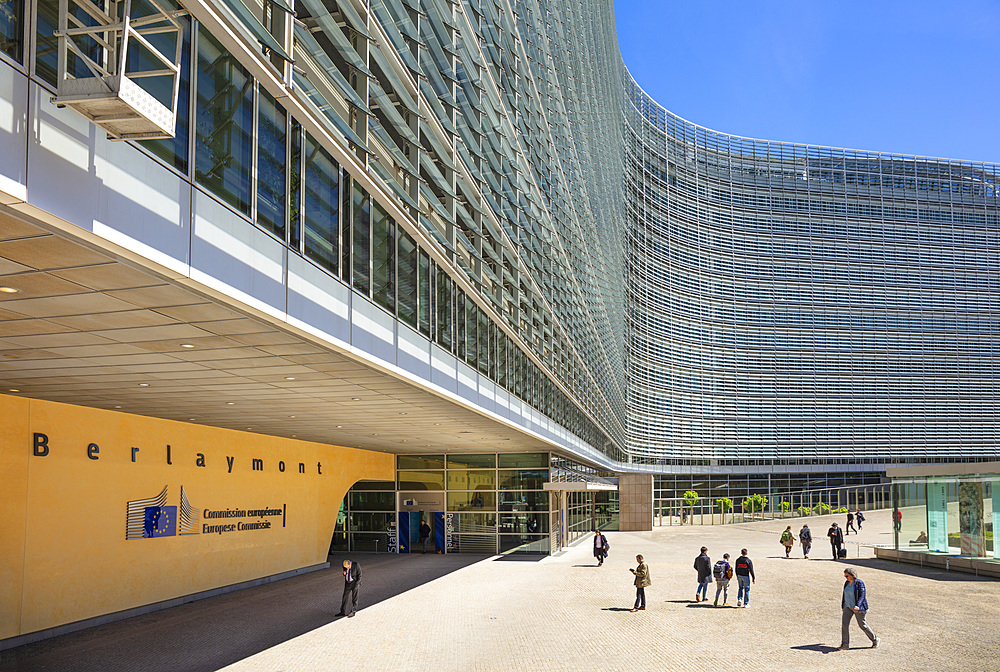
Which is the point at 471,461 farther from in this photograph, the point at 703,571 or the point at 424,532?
the point at 703,571

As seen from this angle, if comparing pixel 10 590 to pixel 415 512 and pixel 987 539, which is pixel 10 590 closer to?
pixel 415 512

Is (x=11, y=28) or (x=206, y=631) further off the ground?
(x=11, y=28)

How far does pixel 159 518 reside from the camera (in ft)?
60.8

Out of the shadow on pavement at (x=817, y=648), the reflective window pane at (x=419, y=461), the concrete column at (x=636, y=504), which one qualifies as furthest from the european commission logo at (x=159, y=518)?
the concrete column at (x=636, y=504)

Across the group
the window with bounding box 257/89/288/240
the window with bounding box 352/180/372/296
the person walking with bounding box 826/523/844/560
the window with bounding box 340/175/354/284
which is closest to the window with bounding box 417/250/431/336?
the window with bounding box 352/180/372/296

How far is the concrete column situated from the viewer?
55906 millimetres

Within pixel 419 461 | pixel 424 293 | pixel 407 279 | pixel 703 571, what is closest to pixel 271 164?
pixel 407 279

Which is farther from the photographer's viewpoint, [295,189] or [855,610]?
[855,610]

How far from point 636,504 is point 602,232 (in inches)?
772

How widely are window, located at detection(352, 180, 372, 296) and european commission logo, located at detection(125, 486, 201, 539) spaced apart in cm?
929

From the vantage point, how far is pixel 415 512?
1323 inches

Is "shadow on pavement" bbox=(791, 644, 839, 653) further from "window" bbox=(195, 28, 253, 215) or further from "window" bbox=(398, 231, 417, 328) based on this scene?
"window" bbox=(195, 28, 253, 215)

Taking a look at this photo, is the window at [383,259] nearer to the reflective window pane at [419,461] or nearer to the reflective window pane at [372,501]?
the reflective window pane at [419,461]

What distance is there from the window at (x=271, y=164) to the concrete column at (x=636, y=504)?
49655mm
